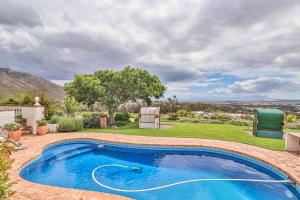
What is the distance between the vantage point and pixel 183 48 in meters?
20.8

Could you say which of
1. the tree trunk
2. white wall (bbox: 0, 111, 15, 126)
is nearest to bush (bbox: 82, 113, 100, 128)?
the tree trunk

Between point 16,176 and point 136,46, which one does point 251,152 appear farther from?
point 136,46

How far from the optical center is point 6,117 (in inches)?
501

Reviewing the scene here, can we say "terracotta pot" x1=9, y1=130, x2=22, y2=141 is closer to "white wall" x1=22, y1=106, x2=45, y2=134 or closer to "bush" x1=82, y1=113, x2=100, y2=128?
"white wall" x1=22, y1=106, x2=45, y2=134

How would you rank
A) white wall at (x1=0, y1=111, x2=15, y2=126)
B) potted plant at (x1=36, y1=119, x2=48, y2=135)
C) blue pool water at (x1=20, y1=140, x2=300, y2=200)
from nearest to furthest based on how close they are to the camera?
blue pool water at (x1=20, y1=140, x2=300, y2=200)
white wall at (x1=0, y1=111, x2=15, y2=126)
potted plant at (x1=36, y1=119, x2=48, y2=135)

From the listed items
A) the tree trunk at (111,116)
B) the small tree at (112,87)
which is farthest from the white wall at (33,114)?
the tree trunk at (111,116)

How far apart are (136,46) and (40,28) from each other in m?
8.67

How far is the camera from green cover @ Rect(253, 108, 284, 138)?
41.7 ft

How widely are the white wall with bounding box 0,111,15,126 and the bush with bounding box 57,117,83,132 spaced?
108 inches

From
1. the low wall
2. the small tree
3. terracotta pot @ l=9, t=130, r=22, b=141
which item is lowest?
terracotta pot @ l=9, t=130, r=22, b=141

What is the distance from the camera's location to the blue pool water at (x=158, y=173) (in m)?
6.59

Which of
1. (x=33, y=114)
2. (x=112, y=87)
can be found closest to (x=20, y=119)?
(x=33, y=114)

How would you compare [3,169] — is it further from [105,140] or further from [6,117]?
[6,117]

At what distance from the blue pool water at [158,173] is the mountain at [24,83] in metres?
80.4
